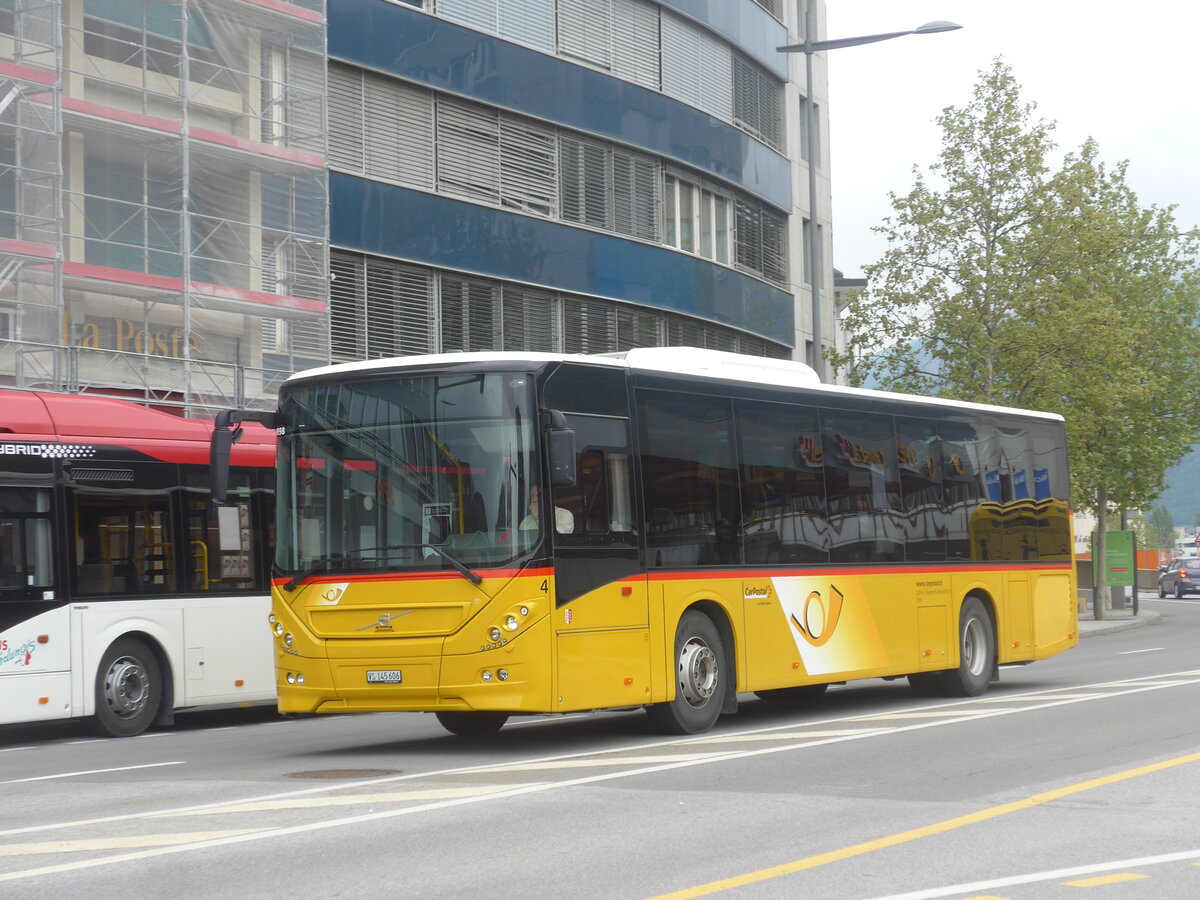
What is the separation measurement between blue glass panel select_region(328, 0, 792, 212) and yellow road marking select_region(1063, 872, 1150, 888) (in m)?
23.9

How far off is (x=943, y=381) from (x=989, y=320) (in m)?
1.80

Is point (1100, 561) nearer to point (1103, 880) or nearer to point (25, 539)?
point (25, 539)

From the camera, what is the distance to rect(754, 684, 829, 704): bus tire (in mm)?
18031

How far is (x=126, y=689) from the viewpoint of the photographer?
1617cm

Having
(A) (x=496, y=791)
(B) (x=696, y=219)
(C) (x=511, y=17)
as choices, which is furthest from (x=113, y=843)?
(B) (x=696, y=219)

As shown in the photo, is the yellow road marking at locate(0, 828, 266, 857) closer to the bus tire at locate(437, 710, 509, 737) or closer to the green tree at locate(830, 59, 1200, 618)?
the bus tire at locate(437, 710, 509, 737)

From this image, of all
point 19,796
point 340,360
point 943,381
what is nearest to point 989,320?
point 943,381

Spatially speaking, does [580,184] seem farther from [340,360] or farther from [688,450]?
[688,450]

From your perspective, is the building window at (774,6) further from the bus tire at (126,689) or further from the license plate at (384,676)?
the license plate at (384,676)

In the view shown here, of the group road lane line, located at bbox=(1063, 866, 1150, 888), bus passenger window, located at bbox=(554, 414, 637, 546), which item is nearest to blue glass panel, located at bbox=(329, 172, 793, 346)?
bus passenger window, located at bbox=(554, 414, 637, 546)

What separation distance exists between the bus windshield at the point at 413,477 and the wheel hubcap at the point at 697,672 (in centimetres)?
210

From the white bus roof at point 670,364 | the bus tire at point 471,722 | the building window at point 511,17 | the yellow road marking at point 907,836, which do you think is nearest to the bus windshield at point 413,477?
the white bus roof at point 670,364

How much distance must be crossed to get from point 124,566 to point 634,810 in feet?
28.0

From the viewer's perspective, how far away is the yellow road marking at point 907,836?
23.2ft
